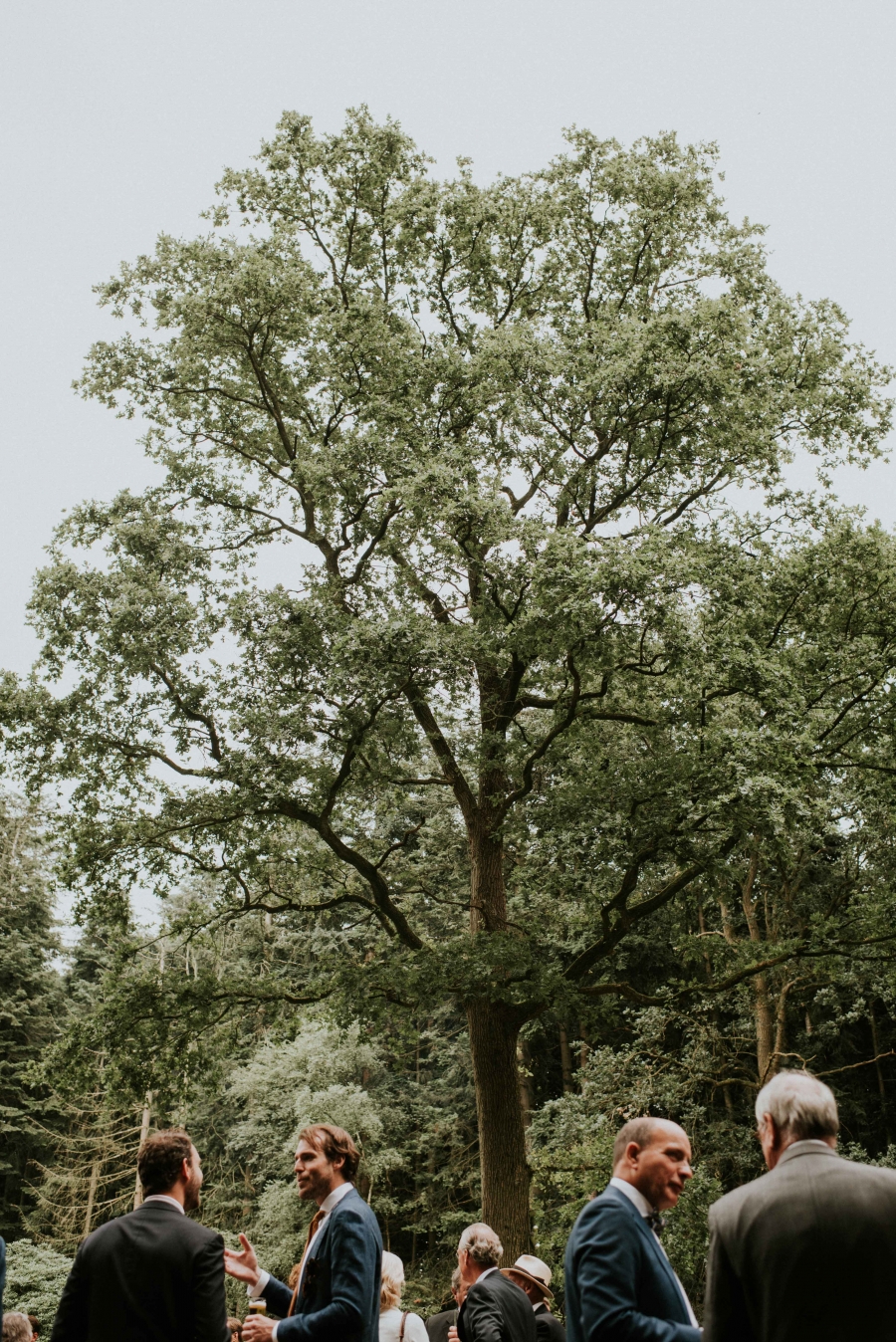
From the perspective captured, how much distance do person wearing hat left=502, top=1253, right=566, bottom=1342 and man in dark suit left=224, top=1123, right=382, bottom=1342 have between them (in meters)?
1.67

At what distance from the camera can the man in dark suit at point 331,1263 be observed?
10.6ft

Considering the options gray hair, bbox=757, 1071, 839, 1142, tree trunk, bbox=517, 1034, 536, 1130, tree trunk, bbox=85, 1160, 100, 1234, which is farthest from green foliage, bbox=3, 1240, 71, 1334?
gray hair, bbox=757, 1071, 839, 1142

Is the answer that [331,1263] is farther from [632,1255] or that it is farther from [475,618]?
[475,618]

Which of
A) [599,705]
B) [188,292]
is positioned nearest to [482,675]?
[599,705]

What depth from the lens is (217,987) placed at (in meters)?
12.7

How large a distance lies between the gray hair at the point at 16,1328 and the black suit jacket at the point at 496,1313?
258 centimetres

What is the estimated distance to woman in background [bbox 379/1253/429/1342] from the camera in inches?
178

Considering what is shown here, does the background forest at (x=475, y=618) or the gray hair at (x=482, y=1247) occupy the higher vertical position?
the background forest at (x=475, y=618)

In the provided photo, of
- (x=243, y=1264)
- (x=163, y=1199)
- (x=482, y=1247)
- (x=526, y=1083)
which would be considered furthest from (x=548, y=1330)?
(x=526, y=1083)

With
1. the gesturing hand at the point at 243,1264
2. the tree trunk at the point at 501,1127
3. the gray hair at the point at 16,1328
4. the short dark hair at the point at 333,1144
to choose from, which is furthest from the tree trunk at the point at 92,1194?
the short dark hair at the point at 333,1144

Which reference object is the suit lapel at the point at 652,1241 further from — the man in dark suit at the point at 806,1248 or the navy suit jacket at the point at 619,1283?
the man in dark suit at the point at 806,1248

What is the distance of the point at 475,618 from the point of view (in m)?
12.5

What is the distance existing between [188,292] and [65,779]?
20.3ft

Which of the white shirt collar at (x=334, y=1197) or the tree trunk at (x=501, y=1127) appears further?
the tree trunk at (x=501, y=1127)
